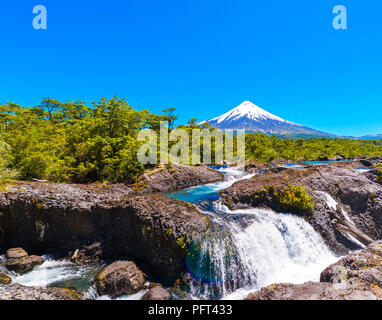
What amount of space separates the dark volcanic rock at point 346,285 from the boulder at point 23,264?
10.5 meters

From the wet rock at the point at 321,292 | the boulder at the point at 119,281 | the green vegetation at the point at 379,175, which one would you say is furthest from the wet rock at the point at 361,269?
the green vegetation at the point at 379,175

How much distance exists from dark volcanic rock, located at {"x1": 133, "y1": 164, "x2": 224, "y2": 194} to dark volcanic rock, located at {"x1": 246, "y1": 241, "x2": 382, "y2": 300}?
45.4ft

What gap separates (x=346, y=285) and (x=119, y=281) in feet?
26.5

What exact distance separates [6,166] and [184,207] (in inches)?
538

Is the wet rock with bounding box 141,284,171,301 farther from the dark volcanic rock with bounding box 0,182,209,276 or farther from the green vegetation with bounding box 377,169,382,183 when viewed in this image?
the green vegetation with bounding box 377,169,382,183

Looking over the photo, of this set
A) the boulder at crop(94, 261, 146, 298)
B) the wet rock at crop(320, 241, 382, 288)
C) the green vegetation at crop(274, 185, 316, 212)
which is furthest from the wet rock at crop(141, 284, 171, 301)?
the green vegetation at crop(274, 185, 316, 212)

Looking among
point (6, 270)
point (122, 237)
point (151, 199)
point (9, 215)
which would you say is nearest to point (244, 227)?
point (151, 199)

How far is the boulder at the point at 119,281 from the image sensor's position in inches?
314

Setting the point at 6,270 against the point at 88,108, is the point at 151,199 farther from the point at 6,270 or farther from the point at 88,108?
the point at 88,108

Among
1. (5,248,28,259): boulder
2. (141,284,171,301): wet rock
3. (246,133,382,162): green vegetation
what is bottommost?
(141,284,171,301): wet rock

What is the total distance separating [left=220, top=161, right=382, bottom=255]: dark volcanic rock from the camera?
11641 millimetres

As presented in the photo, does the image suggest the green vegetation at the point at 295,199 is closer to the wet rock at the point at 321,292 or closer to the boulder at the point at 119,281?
the wet rock at the point at 321,292

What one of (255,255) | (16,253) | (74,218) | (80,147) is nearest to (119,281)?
(74,218)

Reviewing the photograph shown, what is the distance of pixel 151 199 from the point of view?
1092 cm
